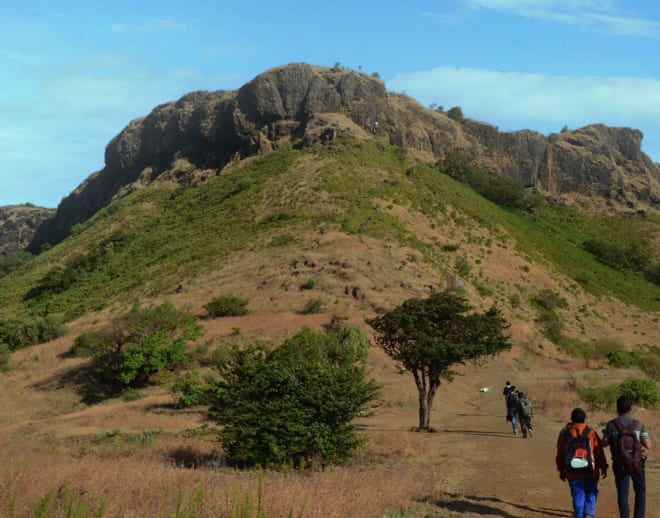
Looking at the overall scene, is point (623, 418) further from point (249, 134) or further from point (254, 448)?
point (249, 134)

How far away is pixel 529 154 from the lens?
109 m

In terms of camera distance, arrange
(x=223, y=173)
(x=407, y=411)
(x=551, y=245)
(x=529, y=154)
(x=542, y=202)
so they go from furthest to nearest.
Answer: (x=529, y=154), (x=542, y=202), (x=223, y=173), (x=551, y=245), (x=407, y=411)

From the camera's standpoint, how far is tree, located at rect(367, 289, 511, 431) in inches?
776

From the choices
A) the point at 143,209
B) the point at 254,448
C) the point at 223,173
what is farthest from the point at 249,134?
the point at 254,448

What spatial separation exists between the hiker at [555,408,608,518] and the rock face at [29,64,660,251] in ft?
237

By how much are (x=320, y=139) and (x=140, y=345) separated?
50.2 meters

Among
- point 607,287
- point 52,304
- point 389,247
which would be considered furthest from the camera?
point 607,287

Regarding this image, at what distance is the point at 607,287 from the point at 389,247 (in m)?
30.4

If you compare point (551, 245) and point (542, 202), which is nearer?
point (551, 245)

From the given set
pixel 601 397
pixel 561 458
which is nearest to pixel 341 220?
pixel 601 397

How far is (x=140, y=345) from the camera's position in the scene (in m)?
33.4

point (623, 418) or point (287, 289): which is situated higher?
point (287, 289)

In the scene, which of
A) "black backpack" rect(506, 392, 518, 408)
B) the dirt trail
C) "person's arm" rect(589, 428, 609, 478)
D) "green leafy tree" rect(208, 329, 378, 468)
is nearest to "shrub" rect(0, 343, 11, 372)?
"green leafy tree" rect(208, 329, 378, 468)

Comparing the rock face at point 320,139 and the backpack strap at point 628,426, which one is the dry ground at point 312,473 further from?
the rock face at point 320,139
